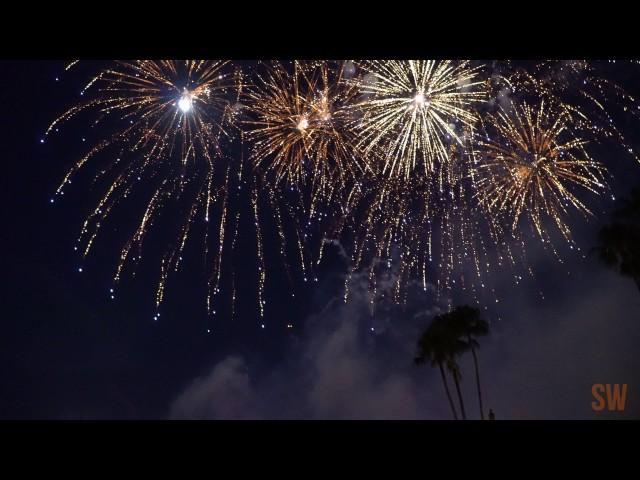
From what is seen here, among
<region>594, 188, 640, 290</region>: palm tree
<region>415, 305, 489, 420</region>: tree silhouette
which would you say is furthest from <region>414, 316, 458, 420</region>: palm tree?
<region>594, 188, 640, 290</region>: palm tree

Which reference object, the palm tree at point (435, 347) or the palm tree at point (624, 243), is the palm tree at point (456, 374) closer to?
the palm tree at point (435, 347)

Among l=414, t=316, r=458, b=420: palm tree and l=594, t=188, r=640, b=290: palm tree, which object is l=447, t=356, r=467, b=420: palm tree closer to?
l=414, t=316, r=458, b=420: palm tree

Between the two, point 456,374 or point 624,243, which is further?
point 456,374

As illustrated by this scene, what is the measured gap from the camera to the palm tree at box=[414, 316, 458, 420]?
2361 cm

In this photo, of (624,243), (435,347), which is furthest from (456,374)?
(624,243)

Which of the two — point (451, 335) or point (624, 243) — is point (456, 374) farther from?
point (624, 243)

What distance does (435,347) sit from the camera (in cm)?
2370

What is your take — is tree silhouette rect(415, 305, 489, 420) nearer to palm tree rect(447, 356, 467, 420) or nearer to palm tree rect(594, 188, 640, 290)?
palm tree rect(447, 356, 467, 420)

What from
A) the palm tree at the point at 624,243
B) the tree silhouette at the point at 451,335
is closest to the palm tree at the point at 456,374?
the tree silhouette at the point at 451,335

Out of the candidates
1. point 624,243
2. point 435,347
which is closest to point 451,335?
point 435,347

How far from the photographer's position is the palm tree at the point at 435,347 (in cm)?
2361

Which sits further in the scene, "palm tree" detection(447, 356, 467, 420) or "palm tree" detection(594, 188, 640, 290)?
"palm tree" detection(447, 356, 467, 420)
